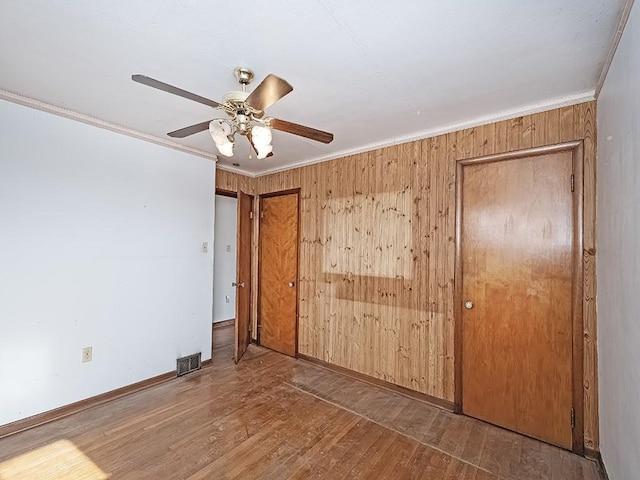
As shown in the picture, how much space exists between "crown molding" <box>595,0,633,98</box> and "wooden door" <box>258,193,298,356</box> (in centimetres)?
285

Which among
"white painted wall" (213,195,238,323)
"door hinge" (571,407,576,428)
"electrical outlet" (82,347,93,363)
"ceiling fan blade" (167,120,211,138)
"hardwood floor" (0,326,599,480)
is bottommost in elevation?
"hardwood floor" (0,326,599,480)

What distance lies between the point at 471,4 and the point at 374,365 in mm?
2864

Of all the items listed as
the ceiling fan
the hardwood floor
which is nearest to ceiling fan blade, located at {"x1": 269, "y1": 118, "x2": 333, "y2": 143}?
the ceiling fan

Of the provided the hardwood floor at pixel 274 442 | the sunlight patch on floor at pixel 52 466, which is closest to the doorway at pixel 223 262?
the hardwood floor at pixel 274 442

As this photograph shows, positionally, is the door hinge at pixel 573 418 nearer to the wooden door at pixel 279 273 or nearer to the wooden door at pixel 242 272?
the wooden door at pixel 279 273

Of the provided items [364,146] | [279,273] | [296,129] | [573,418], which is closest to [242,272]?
[279,273]

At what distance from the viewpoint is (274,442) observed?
207 centimetres

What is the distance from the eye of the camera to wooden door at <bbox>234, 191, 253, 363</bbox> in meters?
3.50

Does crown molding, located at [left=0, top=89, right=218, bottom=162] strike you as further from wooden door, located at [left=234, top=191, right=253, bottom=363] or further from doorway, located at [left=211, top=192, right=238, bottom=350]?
doorway, located at [left=211, top=192, right=238, bottom=350]

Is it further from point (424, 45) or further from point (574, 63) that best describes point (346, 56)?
point (574, 63)

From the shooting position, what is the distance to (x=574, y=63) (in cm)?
169

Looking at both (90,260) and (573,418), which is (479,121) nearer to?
(573,418)

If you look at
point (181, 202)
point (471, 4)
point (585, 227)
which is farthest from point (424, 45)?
point (181, 202)

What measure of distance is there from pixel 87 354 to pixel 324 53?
298cm
